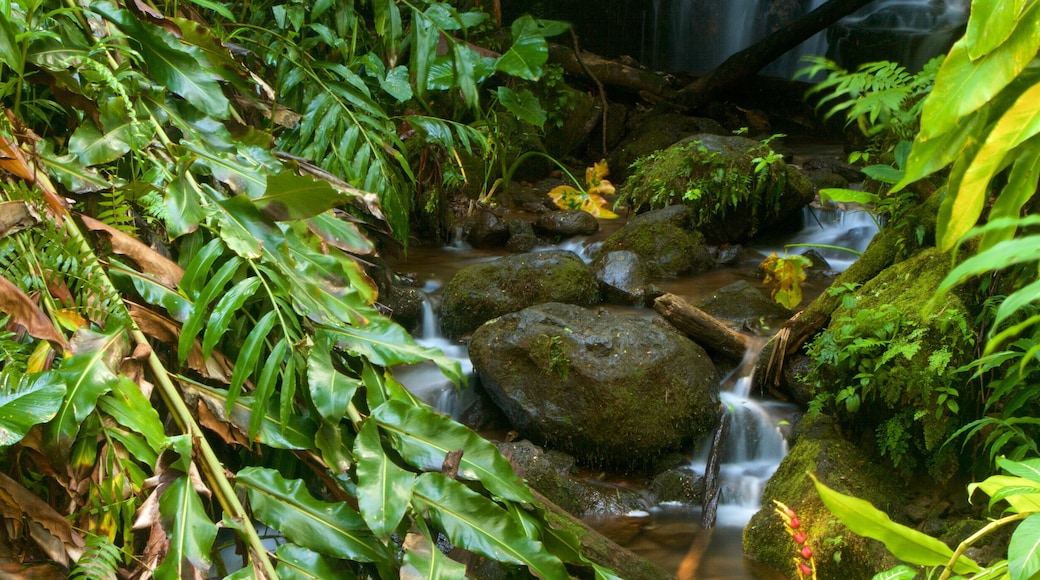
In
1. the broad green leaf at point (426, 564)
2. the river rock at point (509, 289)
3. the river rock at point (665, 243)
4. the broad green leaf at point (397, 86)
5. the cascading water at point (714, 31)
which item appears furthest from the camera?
the cascading water at point (714, 31)

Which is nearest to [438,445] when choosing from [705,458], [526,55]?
[526,55]

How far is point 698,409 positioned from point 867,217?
321cm

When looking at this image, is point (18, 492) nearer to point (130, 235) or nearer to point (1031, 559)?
point (130, 235)

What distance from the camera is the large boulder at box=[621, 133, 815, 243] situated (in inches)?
256

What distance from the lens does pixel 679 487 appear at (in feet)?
13.6

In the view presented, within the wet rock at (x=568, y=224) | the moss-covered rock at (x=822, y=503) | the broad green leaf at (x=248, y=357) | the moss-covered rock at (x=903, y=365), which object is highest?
the broad green leaf at (x=248, y=357)

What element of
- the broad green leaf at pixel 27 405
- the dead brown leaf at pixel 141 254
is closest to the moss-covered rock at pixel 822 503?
the dead brown leaf at pixel 141 254

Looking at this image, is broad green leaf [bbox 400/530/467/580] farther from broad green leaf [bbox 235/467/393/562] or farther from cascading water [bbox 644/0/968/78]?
cascading water [bbox 644/0/968/78]

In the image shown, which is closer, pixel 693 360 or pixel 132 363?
pixel 132 363

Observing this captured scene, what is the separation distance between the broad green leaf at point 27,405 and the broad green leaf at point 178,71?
89 centimetres

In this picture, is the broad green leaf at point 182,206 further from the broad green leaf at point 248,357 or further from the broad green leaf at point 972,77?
the broad green leaf at point 972,77

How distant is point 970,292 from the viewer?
3.22m

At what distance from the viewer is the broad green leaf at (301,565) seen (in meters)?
1.43

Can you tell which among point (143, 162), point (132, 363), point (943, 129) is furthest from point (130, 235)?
point (943, 129)
